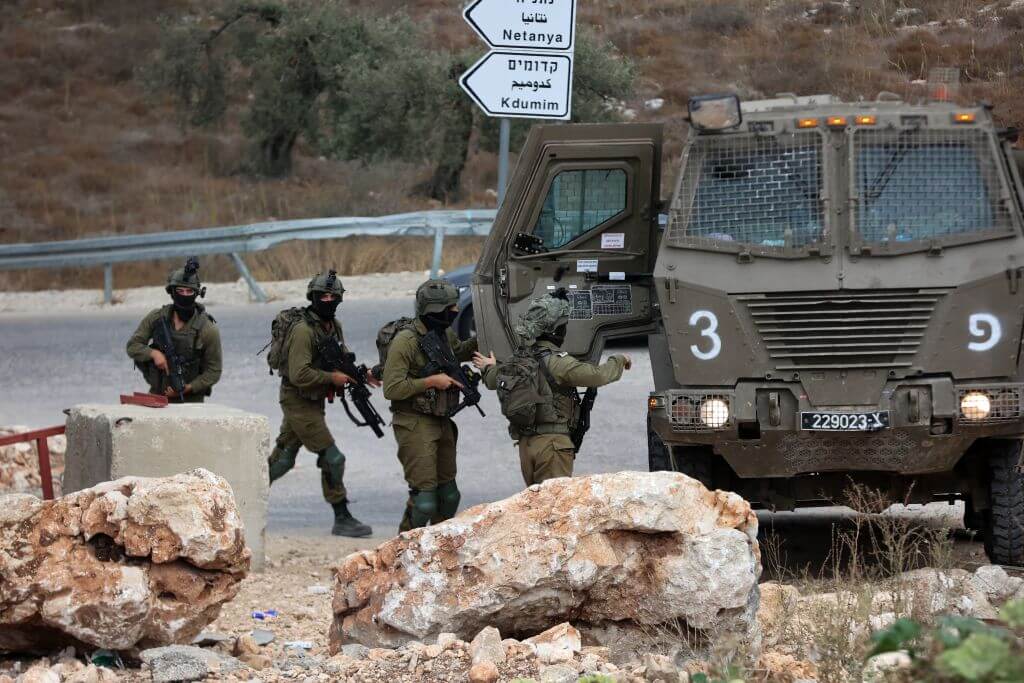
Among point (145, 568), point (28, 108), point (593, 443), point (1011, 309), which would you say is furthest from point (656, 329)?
point (28, 108)

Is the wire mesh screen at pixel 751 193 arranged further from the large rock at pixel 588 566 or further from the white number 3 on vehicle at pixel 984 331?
the large rock at pixel 588 566

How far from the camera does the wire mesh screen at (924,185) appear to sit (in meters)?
7.36

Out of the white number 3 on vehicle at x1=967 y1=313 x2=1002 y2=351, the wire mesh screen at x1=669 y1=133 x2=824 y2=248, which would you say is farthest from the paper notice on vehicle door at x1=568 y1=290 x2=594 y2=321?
the white number 3 on vehicle at x1=967 y1=313 x2=1002 y2=351

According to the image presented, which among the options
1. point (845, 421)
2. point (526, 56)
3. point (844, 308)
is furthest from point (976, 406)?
point (526, 56)

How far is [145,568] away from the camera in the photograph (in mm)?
5926

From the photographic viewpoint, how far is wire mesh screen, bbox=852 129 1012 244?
7359 millimetres

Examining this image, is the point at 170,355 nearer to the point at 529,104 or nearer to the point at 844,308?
the point at 529,104

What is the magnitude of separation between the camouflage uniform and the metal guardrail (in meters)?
7.92

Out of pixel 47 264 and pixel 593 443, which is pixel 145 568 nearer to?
pixel 593 443

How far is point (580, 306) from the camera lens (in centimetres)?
858

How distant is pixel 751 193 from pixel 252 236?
897 centimetres

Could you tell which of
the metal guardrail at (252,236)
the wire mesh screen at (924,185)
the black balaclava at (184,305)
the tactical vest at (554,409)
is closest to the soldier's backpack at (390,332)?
the tactical vest at (554,409)

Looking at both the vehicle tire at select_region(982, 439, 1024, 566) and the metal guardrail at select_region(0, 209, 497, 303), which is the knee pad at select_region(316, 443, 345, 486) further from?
the metal guardrail at select_region(0, 209, 497, 303)

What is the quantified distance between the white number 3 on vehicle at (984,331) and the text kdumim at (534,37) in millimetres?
3255
